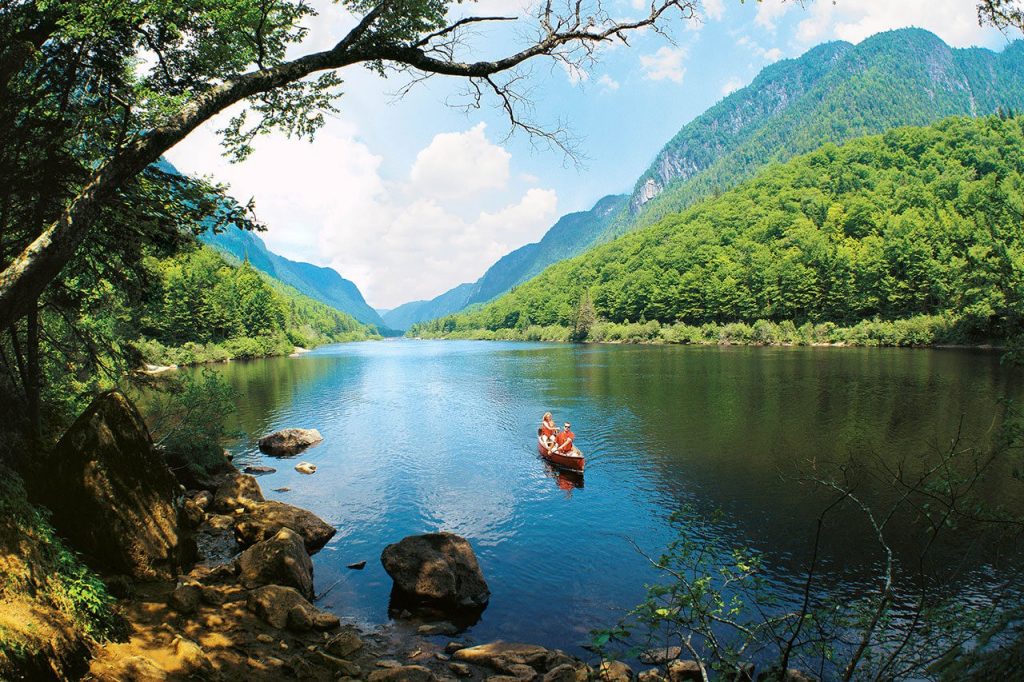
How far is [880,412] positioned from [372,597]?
1164 inches

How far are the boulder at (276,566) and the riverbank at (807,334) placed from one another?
62.1m

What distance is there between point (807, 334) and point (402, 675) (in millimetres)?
92116

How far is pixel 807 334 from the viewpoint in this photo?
84312 millimetres

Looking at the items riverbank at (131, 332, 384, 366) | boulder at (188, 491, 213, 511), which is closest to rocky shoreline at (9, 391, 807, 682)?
boulder at (188, 491, 213, 511)

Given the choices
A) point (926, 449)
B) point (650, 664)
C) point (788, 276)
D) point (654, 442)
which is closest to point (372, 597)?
point (650, 664)

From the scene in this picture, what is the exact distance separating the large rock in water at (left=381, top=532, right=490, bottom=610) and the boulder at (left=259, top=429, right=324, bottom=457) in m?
15.8

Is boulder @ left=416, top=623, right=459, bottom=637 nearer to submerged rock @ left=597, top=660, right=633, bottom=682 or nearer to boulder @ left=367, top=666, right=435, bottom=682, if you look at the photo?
boulder @ left=367, top=666, right=435, bottom=682

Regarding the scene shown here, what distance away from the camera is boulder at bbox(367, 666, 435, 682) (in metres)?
7.16

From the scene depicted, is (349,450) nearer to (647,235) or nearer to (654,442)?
(654,442)

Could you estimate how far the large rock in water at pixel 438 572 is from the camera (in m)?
11.3

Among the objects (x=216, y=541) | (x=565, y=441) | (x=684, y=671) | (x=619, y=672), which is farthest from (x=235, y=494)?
(x=684, y=671)

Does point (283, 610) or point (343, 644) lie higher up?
point (283, 610)

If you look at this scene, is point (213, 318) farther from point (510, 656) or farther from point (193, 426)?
point (510, 656)

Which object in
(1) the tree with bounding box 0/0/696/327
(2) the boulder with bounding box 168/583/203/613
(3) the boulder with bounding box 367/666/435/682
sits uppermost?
(1) the tree with bounding box 0/0/696/327
